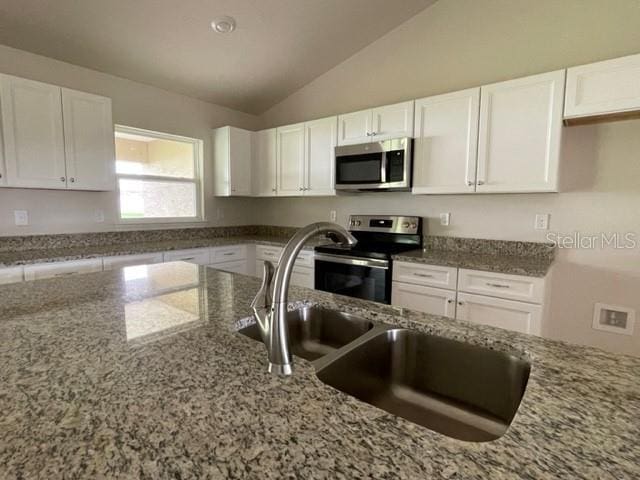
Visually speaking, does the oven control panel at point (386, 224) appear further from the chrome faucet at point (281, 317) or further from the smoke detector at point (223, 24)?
the chrome faucet at point (281, 317)

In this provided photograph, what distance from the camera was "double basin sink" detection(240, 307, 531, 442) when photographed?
2.71 ft

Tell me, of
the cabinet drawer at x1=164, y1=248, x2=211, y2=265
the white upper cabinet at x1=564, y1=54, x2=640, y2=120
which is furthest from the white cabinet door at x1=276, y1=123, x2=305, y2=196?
the white upper cabinet at x1=564, y1=54, x2=640, y2=120

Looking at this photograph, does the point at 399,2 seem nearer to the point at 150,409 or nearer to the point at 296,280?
the point at 296,280

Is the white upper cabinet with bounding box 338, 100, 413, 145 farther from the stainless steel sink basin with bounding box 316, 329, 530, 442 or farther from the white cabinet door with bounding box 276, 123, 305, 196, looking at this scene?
the stainless steel sink basin with bounding box 316, 329, 530, 442

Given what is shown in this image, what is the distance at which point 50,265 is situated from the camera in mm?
2395

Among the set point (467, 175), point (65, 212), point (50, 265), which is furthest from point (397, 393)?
point (65, 212)

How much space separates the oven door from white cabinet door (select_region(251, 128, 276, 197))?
4.28ft

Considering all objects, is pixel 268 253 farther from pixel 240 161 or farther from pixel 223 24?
pixel 223 24

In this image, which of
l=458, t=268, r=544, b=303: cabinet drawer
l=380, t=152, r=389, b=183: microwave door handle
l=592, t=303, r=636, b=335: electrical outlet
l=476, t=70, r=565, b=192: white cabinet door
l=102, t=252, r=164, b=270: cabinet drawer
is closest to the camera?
l=458, t=268, r=544, b=303: cabinet drawer

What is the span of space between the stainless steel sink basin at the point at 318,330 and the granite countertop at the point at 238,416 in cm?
33

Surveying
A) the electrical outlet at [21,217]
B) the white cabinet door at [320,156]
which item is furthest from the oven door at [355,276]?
the electrical outlet at [21,217]

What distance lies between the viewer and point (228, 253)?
3.55 metres

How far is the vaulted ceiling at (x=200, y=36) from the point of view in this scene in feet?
7.69

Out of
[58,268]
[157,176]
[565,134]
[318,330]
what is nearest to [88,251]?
[58,268]
